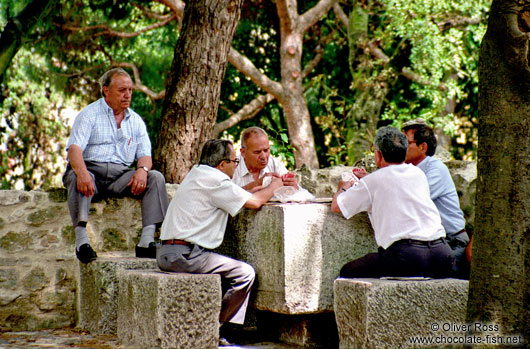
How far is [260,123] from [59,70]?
4.86 metres

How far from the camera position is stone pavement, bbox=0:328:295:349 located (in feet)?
15.5

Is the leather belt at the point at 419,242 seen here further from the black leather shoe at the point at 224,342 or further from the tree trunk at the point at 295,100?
the tree trunk at the point at 295,100

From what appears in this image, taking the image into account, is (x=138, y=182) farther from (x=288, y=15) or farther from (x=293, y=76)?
(x=288, y=15)

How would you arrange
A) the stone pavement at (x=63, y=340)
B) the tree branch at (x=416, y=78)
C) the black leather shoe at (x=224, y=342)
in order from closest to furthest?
the black leather shoe at (x=224, y=342) → the stone pavement at (x=63, y=340) → the tree branch at (x=416, y=78)

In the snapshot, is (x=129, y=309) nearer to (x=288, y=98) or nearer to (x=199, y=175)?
(x=199, y=175)

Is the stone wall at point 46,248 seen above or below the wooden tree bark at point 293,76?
below

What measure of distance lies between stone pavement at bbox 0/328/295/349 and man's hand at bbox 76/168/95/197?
42.4 inches

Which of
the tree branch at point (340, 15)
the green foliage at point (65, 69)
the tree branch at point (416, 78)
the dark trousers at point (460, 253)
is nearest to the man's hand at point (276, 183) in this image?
the dark trousers at point (460, 253)

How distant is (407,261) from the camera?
424cm

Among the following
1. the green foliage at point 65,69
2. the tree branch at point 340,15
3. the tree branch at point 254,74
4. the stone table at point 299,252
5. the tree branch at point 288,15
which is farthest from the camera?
the green foliage at point 65,69

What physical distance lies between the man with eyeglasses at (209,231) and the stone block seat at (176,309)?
0.17m

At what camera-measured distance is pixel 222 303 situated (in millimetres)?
4535

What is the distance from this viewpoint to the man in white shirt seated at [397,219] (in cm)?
427

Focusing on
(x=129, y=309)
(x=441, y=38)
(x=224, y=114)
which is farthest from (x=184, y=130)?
(x=224, y=114)
